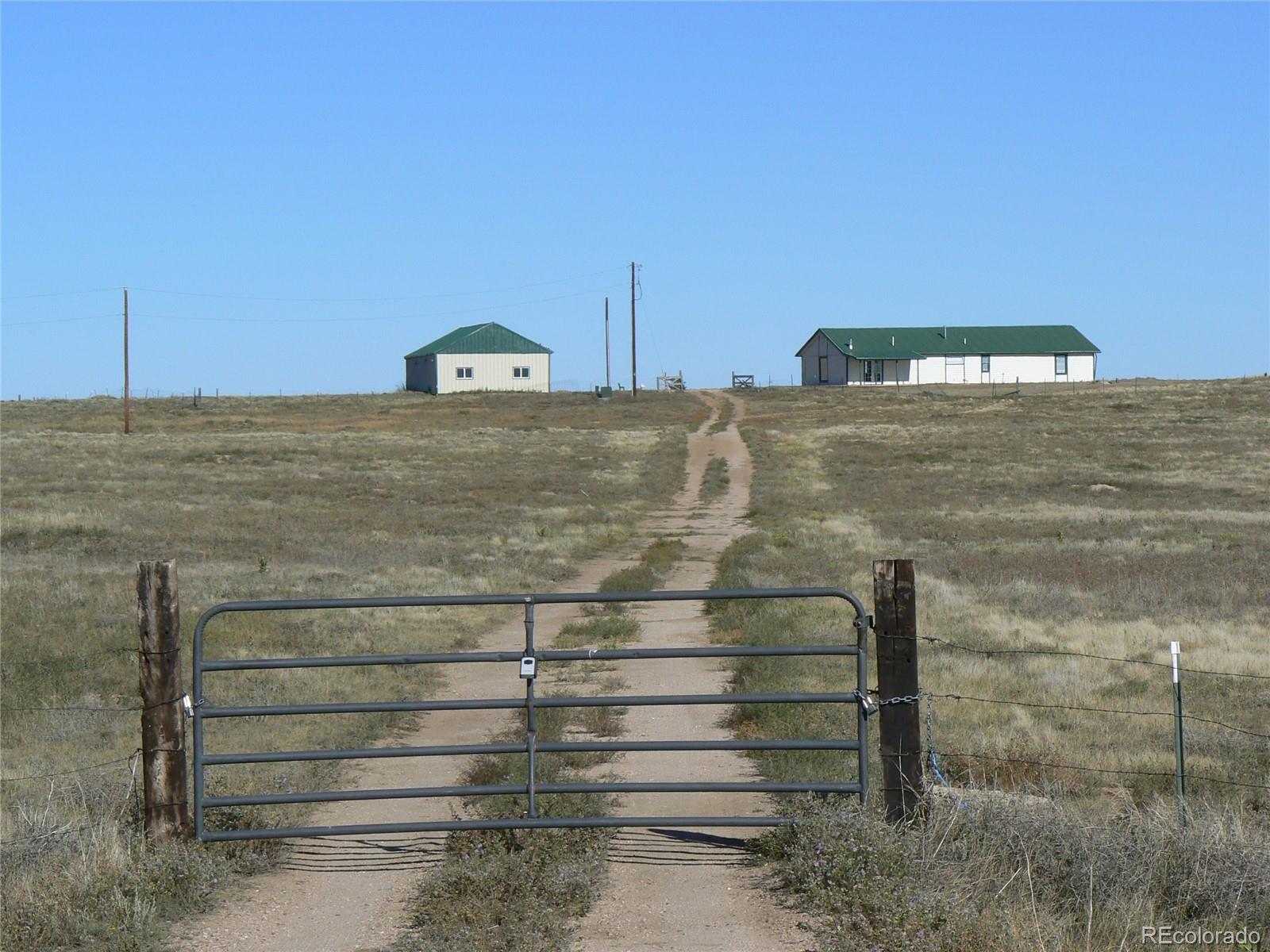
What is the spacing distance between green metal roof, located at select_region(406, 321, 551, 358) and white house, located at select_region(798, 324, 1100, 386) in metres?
25.8

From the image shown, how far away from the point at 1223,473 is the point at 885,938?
1795 inches

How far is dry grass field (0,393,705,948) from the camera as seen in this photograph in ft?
22.9

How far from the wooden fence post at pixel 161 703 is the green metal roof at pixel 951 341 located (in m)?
103

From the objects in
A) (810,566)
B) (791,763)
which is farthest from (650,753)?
(810,566)

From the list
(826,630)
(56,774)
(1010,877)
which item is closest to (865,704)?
(1010,877)

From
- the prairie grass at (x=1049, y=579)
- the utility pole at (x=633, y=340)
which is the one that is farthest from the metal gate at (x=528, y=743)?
the utility pole at (x=633, y=340)

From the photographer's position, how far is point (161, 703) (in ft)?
23.4

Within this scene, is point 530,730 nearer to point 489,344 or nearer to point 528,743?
point 528,743

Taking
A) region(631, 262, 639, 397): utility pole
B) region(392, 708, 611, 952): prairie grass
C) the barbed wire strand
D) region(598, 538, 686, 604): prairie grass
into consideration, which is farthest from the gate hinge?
region(631, 262, 639, 397): utility pole

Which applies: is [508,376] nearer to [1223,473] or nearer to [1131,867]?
[1223,473]

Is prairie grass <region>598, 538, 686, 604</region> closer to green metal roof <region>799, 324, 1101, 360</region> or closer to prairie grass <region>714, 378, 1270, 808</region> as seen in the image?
prairie grass <region>714, 378, 1270, 808</region>

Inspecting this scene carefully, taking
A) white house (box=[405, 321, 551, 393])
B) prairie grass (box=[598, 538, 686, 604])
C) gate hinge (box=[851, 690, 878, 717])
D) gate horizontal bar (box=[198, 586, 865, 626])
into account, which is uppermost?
white house (box=[405, 321, 551, 393])

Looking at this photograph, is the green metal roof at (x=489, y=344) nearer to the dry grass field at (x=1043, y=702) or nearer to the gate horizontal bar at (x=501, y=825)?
the dry grass field at (x=1043, y=702)

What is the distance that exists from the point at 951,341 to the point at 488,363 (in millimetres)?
39535
